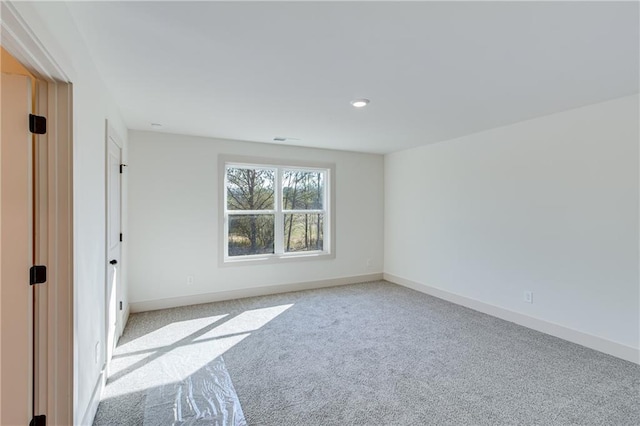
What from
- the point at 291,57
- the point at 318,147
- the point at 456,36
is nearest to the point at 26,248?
the point at 291,57

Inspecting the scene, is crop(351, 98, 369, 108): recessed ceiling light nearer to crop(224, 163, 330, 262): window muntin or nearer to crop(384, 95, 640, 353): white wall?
crop(384, 95, 640, 353): white wall

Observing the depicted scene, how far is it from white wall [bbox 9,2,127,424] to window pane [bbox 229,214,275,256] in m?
2.31

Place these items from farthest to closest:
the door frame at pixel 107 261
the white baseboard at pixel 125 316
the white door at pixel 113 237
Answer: the white baseboard at pixel 125 316 < the white door at pixel 113 237 < the door frame at pixel 107 261

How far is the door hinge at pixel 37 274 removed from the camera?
1.49m

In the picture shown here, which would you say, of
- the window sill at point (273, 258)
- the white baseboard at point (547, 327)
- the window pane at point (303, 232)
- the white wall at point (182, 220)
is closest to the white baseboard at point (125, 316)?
the white wall at point (182, 220)

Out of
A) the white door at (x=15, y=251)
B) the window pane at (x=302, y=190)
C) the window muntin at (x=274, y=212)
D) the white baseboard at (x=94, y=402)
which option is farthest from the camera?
the window pane at (x=302, y=190)

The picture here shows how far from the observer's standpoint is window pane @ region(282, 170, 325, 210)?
16.7 feet

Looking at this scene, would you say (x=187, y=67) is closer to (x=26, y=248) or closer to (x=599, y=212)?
(x=26, y=248)

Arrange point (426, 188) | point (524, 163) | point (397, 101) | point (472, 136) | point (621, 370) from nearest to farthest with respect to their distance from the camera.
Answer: point (621, 370), point (397, 101), point (524, 163), point (472, 136), point (426, 188)

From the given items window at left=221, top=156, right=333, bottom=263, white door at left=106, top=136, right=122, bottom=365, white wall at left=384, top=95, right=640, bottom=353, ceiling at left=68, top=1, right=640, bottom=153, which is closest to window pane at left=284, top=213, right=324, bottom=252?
window at left=221, top=156, right=333, bottom=263

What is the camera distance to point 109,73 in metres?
2.32

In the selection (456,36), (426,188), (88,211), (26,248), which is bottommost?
(26,248)

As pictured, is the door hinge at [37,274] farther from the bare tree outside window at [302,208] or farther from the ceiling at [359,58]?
the bare tree outside window at [302,208]

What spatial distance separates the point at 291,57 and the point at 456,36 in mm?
1015
